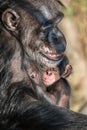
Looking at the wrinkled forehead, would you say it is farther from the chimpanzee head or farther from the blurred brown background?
the blurred brown background

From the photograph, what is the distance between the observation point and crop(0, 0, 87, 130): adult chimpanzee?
2078 millimetres

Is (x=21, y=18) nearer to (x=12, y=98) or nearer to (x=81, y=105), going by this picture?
(x=12, y=98)

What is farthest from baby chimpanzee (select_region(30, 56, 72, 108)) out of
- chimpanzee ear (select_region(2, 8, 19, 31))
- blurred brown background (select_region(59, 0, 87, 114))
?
blurred brown background (select_region(59, 0, 87, 114))

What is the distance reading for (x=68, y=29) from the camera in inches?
→ 211

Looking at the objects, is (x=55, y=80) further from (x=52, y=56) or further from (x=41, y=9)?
(x=41, y=9)

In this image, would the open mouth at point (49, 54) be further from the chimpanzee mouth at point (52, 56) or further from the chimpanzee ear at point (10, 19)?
the chimpanzee ear at point (10, 19)

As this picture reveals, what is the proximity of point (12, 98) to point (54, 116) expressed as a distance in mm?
243

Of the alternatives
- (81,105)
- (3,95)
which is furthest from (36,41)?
(81,105)

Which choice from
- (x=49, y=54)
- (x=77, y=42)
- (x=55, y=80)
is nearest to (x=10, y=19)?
(x=49, y=54)

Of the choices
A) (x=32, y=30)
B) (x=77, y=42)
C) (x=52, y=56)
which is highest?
(x=32, y=30)

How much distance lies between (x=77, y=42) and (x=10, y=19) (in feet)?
10.1

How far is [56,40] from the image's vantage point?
249 cm

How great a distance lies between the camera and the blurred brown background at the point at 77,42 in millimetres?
5332

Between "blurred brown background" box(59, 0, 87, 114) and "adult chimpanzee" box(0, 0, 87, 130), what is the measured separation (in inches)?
109
